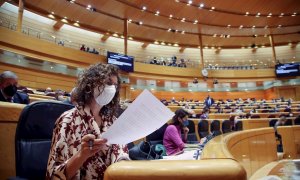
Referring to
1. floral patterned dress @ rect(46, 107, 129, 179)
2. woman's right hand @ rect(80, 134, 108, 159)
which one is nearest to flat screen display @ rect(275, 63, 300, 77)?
floral patterned dress @ rect(46, 107, 129, 179)

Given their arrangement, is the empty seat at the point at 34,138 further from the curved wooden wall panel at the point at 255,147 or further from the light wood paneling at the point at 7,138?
the curved wooden wall panel at the point at 255,147

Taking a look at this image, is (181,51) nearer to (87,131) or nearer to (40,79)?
(40,79)

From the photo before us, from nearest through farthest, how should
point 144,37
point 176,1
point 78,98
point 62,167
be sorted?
point 62,167 < point 78,98 < point 176,1 < point 144,37

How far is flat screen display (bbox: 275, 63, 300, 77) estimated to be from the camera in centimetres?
1563

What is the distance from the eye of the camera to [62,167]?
0.97 m

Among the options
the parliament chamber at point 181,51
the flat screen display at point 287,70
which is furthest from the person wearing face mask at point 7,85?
the flat screen display at point 287,70

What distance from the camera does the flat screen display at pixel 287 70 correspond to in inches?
615

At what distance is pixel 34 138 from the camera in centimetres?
122

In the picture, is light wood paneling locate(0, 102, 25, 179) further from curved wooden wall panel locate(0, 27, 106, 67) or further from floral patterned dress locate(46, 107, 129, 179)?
curved wooden wall panel locate(0, 27, 106, 67)

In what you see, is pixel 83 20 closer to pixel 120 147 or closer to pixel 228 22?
pixel 228 22

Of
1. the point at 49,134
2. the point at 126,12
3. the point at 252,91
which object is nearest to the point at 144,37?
the point at 126,12

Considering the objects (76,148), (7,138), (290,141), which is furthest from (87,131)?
(290,141)

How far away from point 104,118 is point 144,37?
14.7 m

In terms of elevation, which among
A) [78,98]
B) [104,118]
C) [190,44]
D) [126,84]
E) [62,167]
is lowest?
[62,167]
